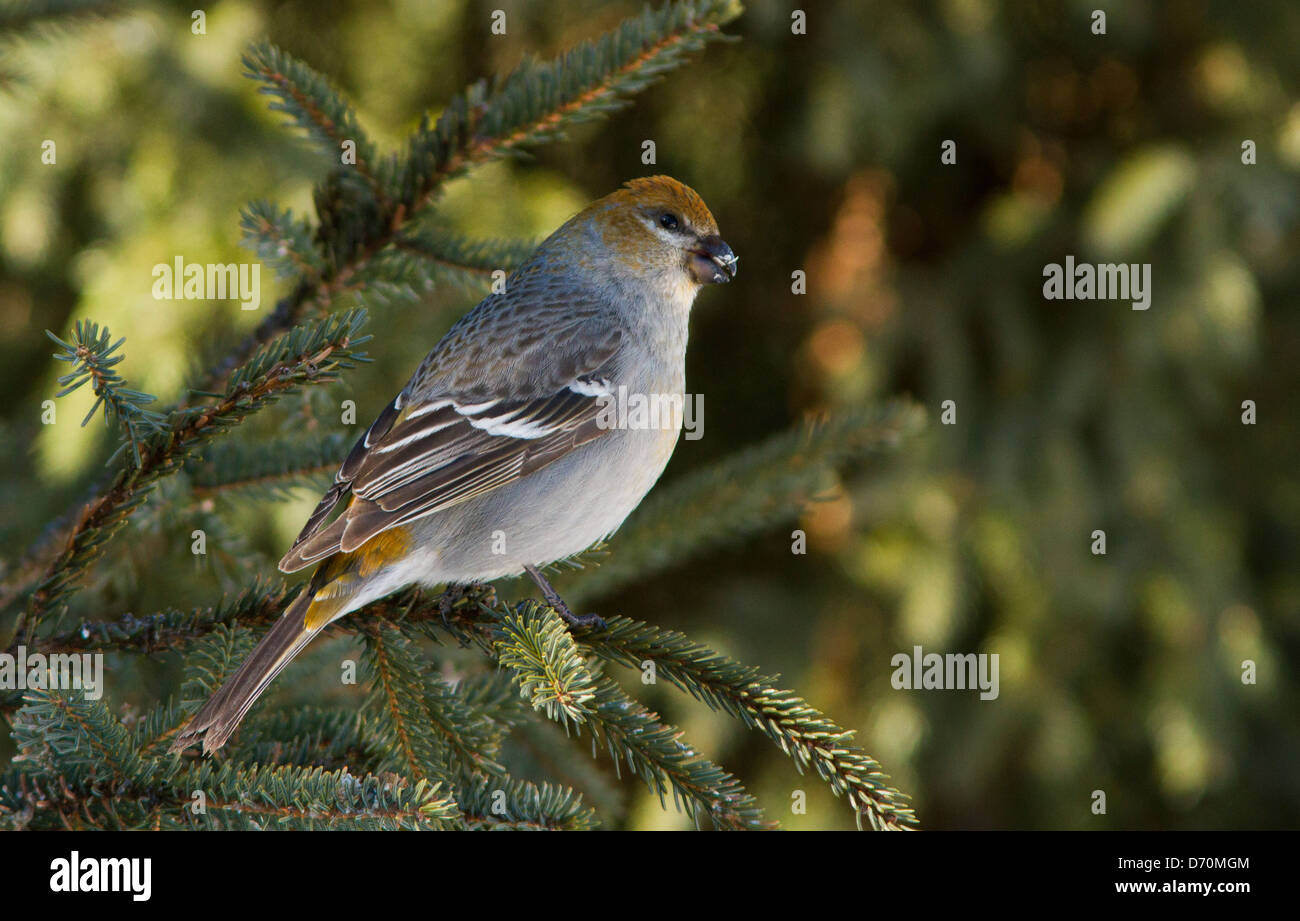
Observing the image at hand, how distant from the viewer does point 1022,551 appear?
4.32m

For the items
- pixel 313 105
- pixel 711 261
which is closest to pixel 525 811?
pixel 313 105

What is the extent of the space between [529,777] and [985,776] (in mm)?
2819

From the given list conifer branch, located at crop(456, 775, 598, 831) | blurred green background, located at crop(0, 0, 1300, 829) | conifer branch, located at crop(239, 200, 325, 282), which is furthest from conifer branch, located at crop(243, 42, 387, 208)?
blurred green background, located at crop(0, 0, 1300, 829)

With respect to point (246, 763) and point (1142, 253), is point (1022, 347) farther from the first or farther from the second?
point (246, 763)

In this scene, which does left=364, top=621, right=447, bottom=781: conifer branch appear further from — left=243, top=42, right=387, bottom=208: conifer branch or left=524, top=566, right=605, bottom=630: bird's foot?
left=243, top=42, right=387, bottom=208: conifer branch

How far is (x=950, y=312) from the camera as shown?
4703mm

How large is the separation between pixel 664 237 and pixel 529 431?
2.41ft

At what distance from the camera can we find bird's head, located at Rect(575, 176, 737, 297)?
292 cm

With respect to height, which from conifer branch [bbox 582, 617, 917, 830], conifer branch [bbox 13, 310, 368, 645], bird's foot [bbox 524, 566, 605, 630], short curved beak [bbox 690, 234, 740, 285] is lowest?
conifer branch [bbox 582, 617, 917, 830]

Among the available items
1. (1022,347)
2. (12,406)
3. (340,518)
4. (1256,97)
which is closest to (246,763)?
(340,518)

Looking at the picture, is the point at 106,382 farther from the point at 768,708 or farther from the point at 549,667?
the point at 768,708

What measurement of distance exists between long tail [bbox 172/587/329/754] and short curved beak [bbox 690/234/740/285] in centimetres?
138

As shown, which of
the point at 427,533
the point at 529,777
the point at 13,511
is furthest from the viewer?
the point at 13,511

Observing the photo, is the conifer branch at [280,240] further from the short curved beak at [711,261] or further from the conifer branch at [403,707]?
the short curved beak at [711,261]
